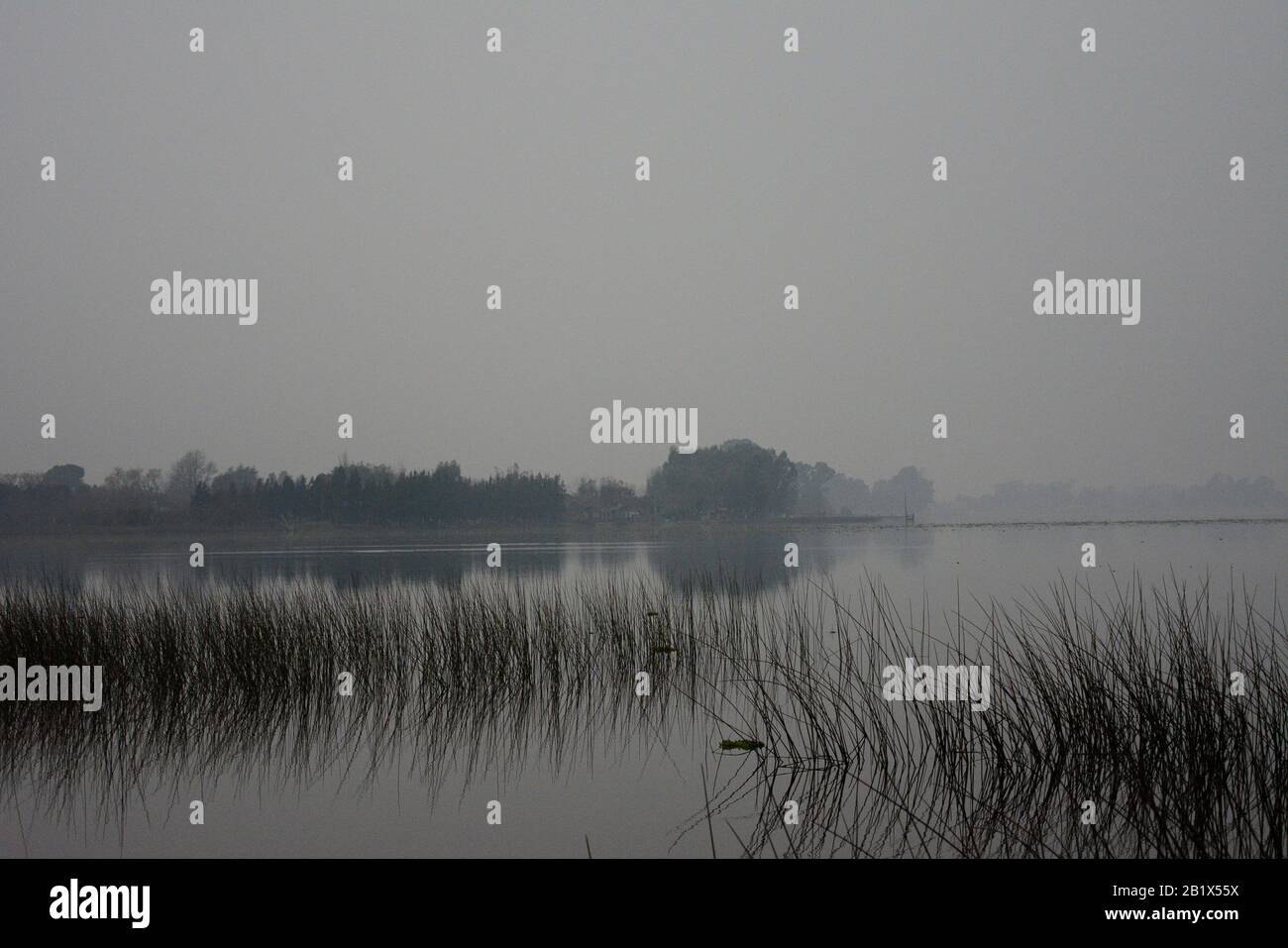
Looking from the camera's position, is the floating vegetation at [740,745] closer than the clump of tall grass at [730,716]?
No

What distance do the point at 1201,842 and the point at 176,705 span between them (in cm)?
666

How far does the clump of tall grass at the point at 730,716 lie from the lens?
452 cm

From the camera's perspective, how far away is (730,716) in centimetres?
691

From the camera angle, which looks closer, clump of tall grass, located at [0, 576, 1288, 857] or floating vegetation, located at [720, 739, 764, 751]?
clump of tall grass, located at [0, 576, 1288, 857]

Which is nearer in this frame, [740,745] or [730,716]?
[740,745]

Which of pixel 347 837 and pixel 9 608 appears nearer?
pixel 347 837

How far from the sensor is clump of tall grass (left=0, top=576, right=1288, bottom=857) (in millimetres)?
4516

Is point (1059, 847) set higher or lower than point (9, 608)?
lower

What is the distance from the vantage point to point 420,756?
6.08m
